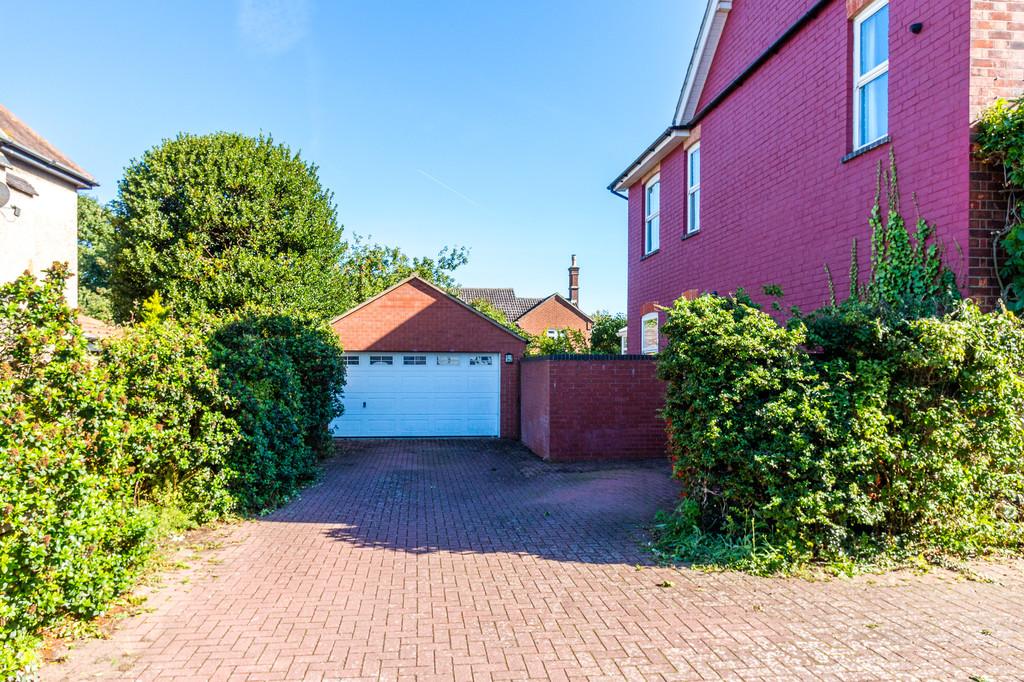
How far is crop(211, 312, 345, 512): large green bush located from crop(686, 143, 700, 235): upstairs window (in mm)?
7730

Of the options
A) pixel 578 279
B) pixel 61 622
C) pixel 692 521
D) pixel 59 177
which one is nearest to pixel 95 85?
pixel 59 177

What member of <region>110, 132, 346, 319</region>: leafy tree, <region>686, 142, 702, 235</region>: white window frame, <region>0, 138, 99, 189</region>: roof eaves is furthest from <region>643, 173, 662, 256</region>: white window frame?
<region>0, 138, 99, 189</region>: roof eaves

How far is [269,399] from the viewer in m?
8.70

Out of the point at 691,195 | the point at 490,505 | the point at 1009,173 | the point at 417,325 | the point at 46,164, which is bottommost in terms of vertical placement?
the point at 490,505

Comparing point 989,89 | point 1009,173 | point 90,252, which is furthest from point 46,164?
point 90,252

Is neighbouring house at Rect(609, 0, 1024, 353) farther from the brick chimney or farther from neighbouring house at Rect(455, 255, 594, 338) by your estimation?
the brick chimney

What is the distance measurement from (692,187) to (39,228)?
14146 mm

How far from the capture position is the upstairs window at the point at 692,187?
13117mm

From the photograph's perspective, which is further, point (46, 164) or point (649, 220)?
point (649, 220)

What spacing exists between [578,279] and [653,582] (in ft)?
168

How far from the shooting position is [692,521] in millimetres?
6664

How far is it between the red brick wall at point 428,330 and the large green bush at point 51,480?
1217 centimetres

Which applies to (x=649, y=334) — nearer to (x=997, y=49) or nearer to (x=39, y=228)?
(x=997, y=49)

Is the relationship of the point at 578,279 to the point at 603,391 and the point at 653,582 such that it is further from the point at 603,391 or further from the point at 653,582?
the point at 653,582
